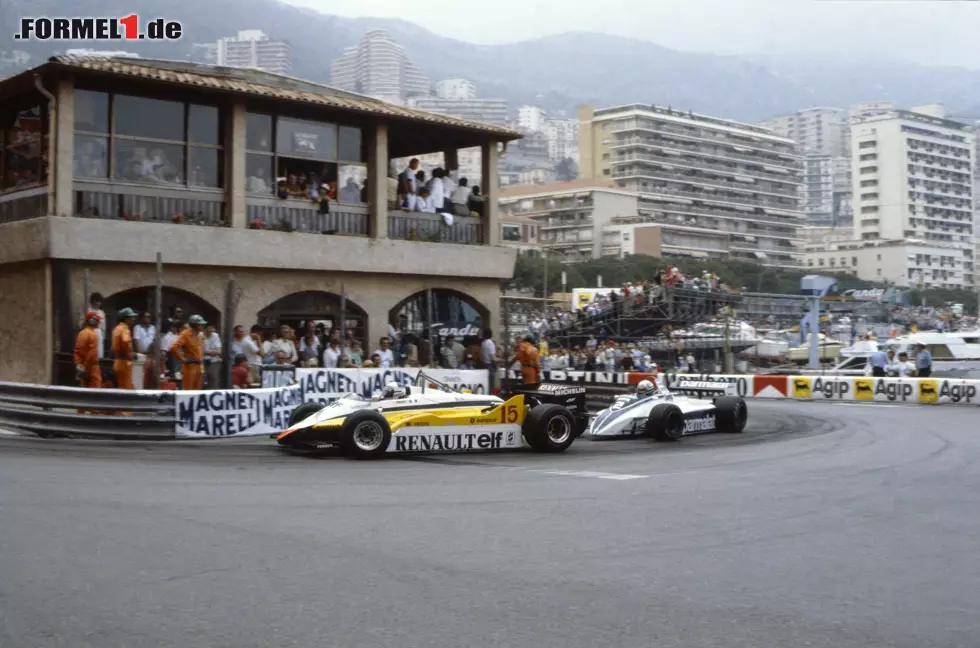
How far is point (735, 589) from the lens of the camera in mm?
6766

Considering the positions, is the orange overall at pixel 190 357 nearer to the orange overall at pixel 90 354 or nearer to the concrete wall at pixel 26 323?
the orange overall at pixel 90 354

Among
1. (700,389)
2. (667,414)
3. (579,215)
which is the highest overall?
(579,215)

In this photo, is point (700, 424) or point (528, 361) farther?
point (528, 361)

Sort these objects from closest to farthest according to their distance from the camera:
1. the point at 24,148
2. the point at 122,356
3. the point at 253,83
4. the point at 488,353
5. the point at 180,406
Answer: the point at 180,406 < the point at 122,356 < the point at 24,148 < the point at 488,353 < the point at 253,83

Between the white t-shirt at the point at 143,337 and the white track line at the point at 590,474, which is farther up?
the white t-shirt at the point at 143,337

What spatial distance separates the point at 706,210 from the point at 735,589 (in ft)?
494

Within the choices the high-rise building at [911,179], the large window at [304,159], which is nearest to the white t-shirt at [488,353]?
the large window at [304,159]

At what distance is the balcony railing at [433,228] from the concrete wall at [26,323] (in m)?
8.23

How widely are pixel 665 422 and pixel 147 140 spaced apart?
41.3 ft

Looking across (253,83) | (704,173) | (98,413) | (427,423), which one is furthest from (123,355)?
(704,173)

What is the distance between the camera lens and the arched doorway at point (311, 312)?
2506cm

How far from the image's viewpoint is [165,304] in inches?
926

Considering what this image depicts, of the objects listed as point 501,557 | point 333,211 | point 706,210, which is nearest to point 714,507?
point 501,557

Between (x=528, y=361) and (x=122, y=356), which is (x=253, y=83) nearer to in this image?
(x=528, y=361)
